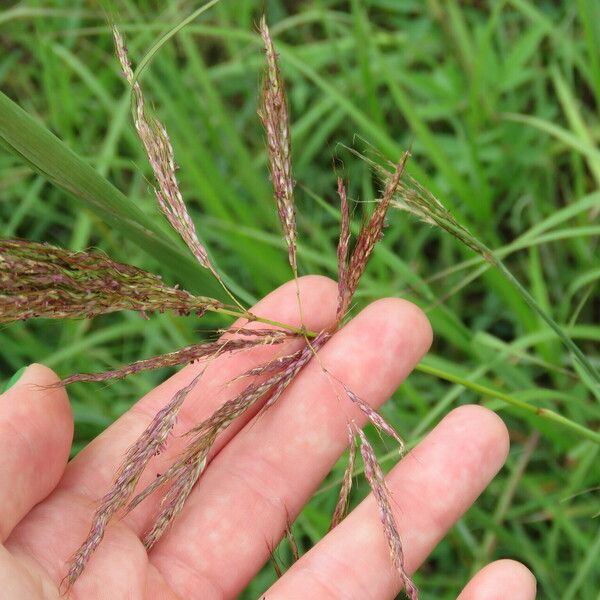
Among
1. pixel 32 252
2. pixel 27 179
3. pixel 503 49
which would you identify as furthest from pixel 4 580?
pixel 503 49

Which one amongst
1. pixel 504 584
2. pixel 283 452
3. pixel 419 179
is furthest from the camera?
pixel 419 179

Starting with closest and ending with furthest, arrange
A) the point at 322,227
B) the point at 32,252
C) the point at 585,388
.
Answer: the point at 32,252 → the point at 585,388 → the point at 322,227

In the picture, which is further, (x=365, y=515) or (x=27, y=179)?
(x=27, y=179)

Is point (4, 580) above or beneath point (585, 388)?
above

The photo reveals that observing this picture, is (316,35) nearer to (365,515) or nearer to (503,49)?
(503,49)

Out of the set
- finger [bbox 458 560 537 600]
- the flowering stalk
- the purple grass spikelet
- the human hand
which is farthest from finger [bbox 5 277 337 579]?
finger [bbox 458 560 537 600]

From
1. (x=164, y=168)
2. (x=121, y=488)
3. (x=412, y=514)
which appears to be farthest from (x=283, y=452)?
(x=164, y=168)

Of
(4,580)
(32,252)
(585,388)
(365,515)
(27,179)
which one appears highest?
(32,252)

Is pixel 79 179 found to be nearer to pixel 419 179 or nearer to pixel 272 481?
pixel 272 481
